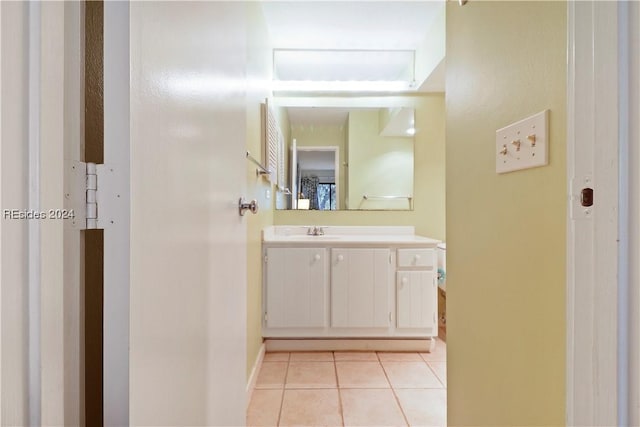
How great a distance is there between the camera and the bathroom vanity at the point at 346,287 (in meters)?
2.24

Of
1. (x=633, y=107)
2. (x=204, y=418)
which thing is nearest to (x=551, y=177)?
(x=633, y=107)

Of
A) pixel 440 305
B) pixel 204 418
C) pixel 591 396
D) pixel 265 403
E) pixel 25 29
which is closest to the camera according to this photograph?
pixel 25 29

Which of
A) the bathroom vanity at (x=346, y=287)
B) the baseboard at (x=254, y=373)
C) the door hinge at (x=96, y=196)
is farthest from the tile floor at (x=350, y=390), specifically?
the door hinge at (x=96, y=196)

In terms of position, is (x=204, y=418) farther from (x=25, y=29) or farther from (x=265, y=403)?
(x=265, y=403)

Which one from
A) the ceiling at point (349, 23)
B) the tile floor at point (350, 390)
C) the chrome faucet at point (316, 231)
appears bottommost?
the tile floor at point (350, 390)

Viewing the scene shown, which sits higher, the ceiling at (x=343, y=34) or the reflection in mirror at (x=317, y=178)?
the ceiling at (x=343, y=34)

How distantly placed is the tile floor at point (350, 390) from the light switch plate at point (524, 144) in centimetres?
134

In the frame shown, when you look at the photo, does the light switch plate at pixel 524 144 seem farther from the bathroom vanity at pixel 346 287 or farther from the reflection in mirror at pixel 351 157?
Answer: the reflection in mirror at pixel 351 157

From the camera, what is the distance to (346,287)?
225 cm

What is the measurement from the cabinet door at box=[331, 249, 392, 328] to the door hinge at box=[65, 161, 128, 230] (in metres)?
1.84

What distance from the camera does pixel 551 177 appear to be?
69 cm

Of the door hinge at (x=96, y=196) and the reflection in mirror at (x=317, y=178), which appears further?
the reflection in mirror at (x=317, y=178)

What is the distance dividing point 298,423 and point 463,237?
1184mm

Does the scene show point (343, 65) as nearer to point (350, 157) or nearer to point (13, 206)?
point (350, 157)
